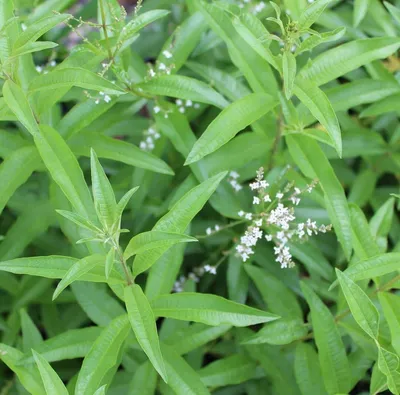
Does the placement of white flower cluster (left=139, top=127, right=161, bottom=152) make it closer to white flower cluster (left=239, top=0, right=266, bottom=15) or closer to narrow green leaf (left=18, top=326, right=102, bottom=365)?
white flower cluster (left=239, top=0, right=266, bottom=15)

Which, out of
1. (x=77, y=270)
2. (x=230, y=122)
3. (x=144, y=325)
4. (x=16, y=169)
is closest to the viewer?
(x=77, y=270)

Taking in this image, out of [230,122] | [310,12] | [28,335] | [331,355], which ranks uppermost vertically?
[310,12]

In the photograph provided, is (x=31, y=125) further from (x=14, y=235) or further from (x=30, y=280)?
(x=30, y=280)

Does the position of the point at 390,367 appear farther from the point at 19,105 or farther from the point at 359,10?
the point at 359,10

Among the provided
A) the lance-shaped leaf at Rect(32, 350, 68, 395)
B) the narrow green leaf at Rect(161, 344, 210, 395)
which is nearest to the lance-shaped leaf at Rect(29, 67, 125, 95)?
the lance-shaped leaf at Rect(32, 350, 68, 395)

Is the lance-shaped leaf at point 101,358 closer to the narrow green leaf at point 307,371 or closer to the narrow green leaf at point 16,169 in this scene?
the narrow green leaf at point 16,169

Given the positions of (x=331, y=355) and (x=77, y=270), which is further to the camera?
(x=331, y=355)

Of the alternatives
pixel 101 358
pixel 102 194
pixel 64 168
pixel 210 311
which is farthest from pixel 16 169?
pixel 210 311
